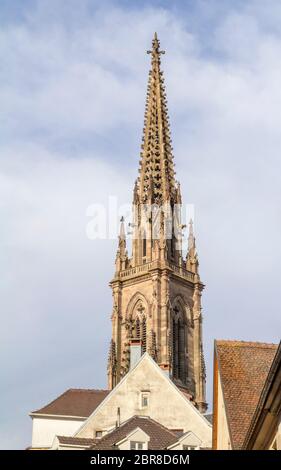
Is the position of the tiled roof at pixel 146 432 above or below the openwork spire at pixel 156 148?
below

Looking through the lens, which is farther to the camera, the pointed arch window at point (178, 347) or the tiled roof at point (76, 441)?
the pointed arch window at point (178, 347)

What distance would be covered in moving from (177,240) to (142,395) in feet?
174

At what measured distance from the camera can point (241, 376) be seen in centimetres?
2320

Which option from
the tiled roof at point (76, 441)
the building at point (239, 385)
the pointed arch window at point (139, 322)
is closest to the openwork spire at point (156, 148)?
the pointed arch window at point (139, 322)

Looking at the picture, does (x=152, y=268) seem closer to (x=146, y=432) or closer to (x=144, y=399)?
(x=144, y=399)

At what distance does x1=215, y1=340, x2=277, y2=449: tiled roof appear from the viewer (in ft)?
72.9

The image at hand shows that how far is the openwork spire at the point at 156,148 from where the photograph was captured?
97500 mm

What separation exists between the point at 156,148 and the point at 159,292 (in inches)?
836

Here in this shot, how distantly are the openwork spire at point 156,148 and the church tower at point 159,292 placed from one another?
0.53 feet

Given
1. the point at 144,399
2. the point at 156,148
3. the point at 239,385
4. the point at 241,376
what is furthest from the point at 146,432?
the point at 156,148

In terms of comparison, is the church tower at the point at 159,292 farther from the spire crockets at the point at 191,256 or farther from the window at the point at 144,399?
the window at the point at 144,399

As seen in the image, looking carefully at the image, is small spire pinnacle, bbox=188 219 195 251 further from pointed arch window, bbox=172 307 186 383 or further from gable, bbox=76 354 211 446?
gable, bbox=76 354 211 446

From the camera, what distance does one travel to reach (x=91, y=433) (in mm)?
40125

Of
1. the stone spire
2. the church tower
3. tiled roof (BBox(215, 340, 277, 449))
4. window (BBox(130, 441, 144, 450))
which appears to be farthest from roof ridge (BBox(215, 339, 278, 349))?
the stone spire
